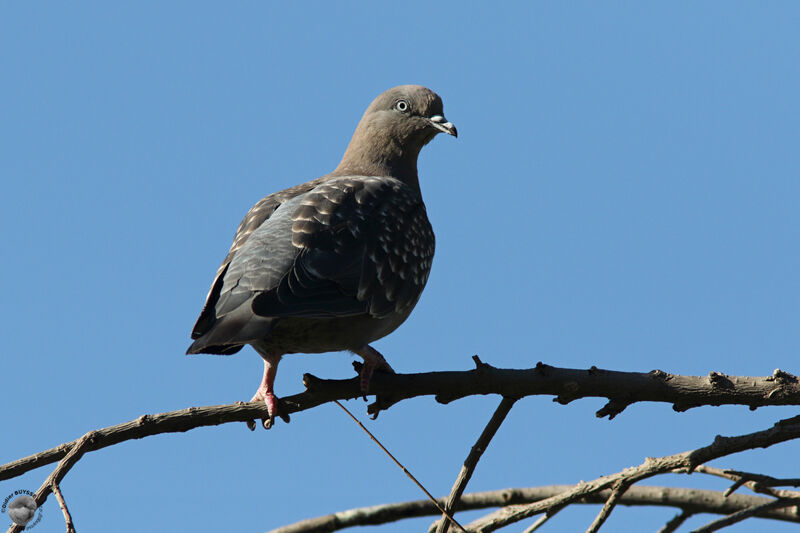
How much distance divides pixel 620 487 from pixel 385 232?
8.09 feet

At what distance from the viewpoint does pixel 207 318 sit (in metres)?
5.18

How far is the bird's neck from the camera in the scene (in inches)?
304

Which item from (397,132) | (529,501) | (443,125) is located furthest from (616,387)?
(397,132)

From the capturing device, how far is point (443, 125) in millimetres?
7730

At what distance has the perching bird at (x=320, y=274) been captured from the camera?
513cm

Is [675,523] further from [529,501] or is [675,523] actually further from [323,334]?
[323,334]

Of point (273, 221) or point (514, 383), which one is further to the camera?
point (273, 221)

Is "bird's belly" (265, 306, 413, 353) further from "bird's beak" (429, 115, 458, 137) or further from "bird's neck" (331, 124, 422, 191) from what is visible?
"bird's beak" (429, 115, 458, 137)

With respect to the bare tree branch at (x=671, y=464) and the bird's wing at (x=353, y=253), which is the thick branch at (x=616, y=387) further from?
the bird's wing at (x=353, y=253)

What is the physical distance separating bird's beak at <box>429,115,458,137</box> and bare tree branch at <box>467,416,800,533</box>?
3.70 meters

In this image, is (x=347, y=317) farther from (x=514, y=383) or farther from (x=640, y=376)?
(x=640, y=376)

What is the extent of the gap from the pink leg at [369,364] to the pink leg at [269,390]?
1.62 feet

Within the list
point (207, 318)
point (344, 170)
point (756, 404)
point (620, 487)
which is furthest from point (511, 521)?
point (344, 170)

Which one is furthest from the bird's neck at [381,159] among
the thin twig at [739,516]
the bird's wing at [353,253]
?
the thin twig at [739,516]
